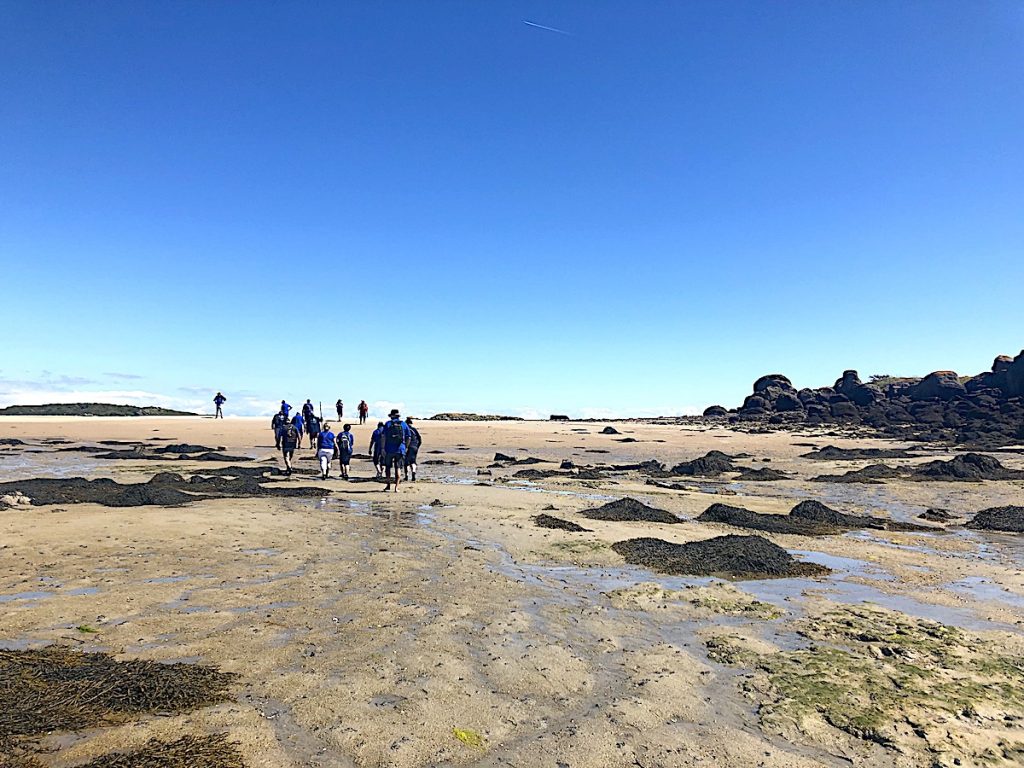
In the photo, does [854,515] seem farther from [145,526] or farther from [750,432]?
[750,432]

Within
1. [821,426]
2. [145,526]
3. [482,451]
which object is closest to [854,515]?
[145,526]

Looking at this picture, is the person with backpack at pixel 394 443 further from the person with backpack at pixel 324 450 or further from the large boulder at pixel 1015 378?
the large boulder at pixel 1015 378

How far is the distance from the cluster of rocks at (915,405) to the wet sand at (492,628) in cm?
3396

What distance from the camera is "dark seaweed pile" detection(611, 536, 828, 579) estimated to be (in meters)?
9.06

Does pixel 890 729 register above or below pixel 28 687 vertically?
below

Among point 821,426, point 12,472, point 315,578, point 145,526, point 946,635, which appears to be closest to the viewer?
point 946,635

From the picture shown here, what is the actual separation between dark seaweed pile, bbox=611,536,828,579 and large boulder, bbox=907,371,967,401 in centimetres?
6295

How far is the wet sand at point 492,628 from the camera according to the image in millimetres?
4285

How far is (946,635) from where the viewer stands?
643 centimetres

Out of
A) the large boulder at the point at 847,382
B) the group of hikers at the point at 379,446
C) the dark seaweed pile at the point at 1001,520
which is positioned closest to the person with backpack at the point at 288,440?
the group of hikers at the point at 379,446

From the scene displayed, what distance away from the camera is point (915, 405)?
58438 millimetres

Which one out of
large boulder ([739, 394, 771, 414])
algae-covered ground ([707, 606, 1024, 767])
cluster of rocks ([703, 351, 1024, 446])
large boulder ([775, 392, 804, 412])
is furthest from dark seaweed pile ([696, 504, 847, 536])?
large boulder ([739, 394, 771, 414])

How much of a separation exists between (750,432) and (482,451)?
24573 millimetres

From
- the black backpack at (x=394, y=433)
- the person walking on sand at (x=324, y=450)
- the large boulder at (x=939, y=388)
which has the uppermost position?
the large boulder at (x=939, y=388)
